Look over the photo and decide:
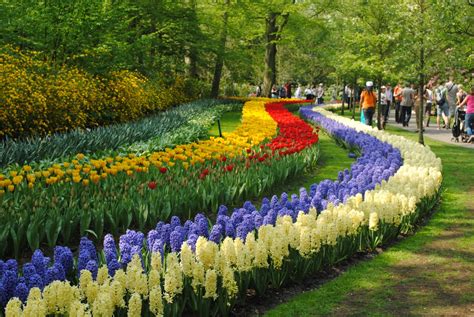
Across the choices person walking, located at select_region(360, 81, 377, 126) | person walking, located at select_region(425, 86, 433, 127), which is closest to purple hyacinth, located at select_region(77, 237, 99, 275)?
person walking, located at select_region(360, 81, 377, 126)

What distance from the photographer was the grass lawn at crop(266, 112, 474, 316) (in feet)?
13.8

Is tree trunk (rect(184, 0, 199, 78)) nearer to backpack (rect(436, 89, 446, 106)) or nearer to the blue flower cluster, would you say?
backpack (rect(436, 89, 446, 106))

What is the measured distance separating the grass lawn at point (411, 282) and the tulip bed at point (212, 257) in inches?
8.6

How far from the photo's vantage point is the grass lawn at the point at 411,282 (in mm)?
4211

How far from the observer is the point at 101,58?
1598 centimetres

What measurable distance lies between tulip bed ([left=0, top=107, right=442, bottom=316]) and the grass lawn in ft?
0.72

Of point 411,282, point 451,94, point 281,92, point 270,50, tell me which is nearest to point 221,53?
point 270,50

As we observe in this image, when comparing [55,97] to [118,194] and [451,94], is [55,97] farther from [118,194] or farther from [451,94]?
[451,94]

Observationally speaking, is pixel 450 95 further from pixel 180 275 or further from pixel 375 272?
pixel 180 275

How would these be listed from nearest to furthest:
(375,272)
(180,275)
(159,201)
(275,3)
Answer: (180,275), (375,272), (159,201), (275,3)

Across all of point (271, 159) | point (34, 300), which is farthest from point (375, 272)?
point (271, 159)

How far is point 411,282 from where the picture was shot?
4.79m

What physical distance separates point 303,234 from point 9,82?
25.6ft

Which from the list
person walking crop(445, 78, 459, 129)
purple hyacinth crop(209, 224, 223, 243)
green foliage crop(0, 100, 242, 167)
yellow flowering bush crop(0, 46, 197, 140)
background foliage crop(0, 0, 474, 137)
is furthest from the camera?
person walking crop(445, 78, 459, 129)
